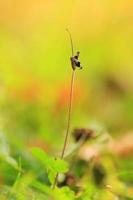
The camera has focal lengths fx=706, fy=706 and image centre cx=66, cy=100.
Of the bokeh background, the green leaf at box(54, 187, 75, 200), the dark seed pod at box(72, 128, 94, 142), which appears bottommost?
the green leaf at box(54, 187, 75, 200)

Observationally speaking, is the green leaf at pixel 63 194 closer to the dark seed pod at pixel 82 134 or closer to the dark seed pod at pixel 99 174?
the dark seed pod at pixel 99 174

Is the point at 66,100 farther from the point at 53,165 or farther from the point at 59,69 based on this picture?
the point at 53,165

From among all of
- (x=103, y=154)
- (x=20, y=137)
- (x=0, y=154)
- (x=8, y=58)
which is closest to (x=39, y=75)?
(x=8, y=58)

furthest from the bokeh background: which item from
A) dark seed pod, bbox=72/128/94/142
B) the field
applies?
dark seed pod, bbox=72/128/94/142

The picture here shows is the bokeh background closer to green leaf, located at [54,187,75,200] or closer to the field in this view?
the field

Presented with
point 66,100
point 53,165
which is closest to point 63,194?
point 53,165

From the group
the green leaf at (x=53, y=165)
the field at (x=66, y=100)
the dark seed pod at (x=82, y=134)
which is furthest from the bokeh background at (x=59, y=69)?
the green leaf at (x=53, y=165)
